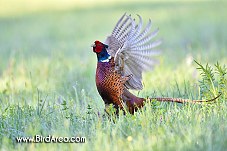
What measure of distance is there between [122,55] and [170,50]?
473cm

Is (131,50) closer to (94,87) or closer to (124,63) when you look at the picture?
(124,63)

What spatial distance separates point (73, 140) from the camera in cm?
402

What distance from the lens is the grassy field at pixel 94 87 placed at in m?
3.96

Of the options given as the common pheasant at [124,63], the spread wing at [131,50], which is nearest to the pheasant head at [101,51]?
the common pheasant at [124,63]

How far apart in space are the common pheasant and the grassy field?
0.24 meters

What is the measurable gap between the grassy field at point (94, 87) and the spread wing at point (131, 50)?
31 centimetres

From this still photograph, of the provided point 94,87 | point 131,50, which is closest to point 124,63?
point 131,50

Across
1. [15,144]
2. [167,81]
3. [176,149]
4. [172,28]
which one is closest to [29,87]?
[167,81]

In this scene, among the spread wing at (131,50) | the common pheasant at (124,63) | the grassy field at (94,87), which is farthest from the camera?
the spread wing at (131,50)

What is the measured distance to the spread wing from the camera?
5.07m

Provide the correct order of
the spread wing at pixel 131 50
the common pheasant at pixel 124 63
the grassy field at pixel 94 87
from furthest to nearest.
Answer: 1. the spread wing at pixel 131 50
2. the common pheasant at pixel 124 63
3. the grassy field at pixel 94 87

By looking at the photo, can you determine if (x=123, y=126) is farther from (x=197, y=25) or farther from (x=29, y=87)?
(x=197, y=25)

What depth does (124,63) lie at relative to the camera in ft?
16.8

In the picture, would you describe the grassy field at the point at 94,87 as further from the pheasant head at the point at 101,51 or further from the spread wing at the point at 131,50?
the pheasant head at the point at 101,51
